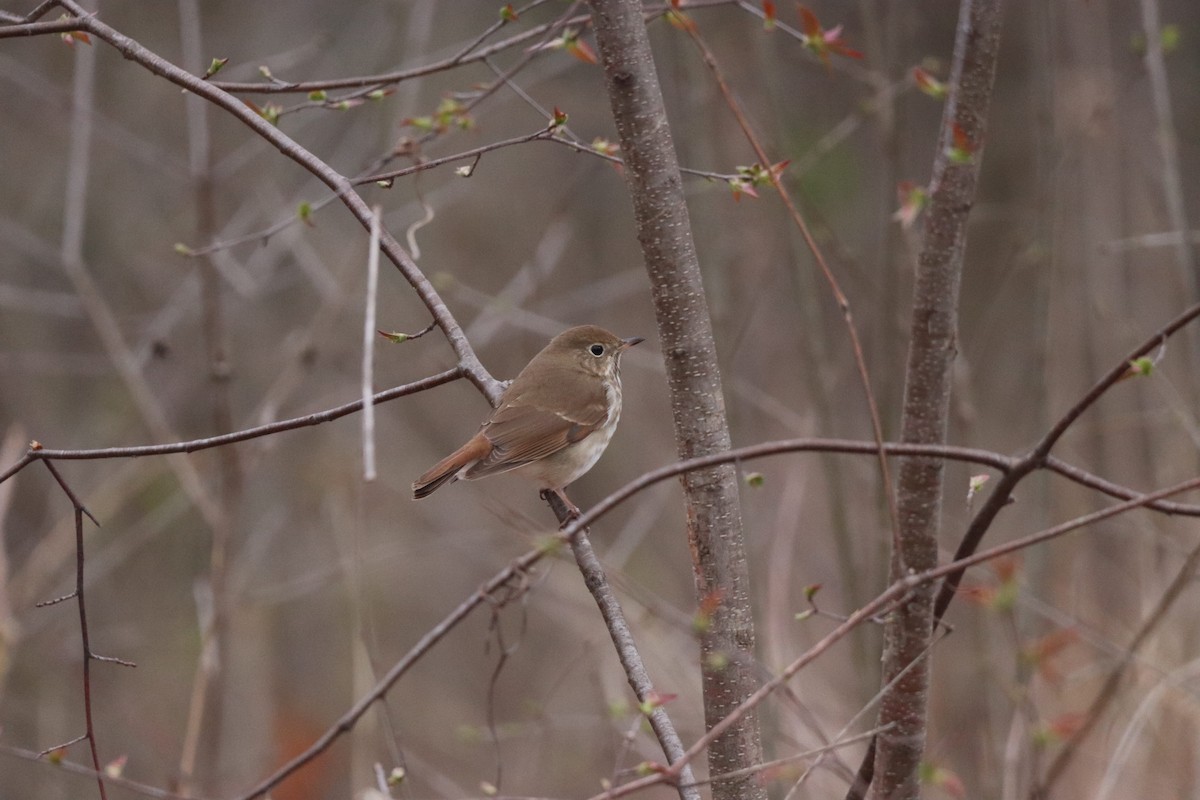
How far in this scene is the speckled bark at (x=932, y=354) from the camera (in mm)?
2098

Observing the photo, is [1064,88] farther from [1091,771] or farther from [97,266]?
[97,266]

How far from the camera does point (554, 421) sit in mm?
3783

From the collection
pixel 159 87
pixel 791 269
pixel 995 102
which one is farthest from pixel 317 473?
pixel 995 102

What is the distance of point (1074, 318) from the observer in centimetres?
609

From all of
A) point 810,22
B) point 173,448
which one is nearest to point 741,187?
point 810,22

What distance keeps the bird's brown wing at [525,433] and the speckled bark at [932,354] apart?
1.63 metres

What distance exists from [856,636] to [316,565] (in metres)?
4.90

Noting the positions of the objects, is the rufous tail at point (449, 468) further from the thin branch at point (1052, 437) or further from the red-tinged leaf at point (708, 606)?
the thin branch at point (1052, 437)

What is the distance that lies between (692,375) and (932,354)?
478mm

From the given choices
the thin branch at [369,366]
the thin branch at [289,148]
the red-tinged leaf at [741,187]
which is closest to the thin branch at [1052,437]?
the red-tinged leaf at [741,187]

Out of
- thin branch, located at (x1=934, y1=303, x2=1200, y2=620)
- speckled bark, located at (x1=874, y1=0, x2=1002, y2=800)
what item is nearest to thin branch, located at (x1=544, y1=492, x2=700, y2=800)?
speckled bark, located at (x1=874, y1=0, x2=1002, y2=800)

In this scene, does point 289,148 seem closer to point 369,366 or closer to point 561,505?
point 369,366

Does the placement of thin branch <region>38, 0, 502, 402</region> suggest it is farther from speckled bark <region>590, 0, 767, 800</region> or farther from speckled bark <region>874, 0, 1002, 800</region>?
speckled bark <region>874, 0, 1002, 800</region>

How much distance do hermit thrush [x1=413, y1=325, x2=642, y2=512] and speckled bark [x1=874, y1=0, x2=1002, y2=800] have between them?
135cm
